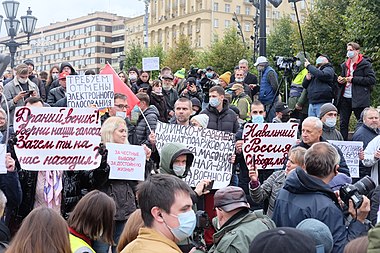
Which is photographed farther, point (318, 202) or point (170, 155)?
point (170, 155)

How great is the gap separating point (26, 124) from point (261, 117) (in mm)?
3668

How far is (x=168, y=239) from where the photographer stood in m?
3.46

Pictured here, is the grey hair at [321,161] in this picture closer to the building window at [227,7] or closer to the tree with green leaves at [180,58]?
the tree with green leaves at [180,58]

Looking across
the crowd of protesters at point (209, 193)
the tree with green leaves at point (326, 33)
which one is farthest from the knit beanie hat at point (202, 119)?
the tree with green leaves at point (326, 33)

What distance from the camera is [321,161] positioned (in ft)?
15.6

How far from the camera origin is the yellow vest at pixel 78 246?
417 centimetres

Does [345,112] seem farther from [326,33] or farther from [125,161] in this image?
[326,33]

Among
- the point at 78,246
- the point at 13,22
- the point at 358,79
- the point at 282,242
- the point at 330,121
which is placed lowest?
the point at 78,246

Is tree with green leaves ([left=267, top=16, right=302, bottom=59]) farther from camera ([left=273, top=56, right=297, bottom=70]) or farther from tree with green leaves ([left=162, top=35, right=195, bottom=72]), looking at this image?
camera ([left=273, top=56, right=297, bottom=70])

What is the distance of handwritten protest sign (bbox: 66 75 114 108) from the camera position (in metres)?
8.87

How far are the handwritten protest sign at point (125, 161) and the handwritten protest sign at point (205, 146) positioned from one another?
0.85 m

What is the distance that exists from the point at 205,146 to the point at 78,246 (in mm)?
3482

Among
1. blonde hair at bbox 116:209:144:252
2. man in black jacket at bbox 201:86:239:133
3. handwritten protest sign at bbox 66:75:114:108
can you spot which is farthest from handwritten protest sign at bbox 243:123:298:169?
blonde hair at bbox 116:209:144:252

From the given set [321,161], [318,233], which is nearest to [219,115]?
[321,161]
